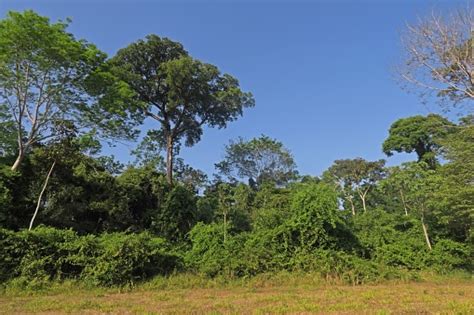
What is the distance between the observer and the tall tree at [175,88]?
22625 mm

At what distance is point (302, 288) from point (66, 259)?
23.9 ft

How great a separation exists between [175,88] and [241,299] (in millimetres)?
17444

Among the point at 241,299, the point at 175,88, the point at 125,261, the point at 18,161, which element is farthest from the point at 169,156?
the point at 241,299

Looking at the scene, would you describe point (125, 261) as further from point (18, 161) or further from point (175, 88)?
point (175, 88)

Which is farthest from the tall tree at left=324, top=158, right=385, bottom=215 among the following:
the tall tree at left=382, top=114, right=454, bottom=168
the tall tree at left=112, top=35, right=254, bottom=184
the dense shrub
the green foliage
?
the dense shrub

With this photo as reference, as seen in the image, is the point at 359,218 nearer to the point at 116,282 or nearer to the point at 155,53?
the point at 116,282

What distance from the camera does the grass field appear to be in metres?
6.49

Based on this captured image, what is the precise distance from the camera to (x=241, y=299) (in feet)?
25.8

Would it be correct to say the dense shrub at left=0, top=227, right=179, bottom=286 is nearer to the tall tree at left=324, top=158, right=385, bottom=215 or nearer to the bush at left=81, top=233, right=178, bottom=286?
the bush at left=81, top=233, right=178, bottom=286

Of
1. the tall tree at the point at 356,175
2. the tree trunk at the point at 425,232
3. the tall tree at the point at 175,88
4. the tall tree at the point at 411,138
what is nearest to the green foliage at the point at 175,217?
the tall tree at the point at 175,88

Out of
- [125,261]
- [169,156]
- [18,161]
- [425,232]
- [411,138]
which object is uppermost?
[411,138]

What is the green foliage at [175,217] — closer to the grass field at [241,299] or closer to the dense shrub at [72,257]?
the dense shrub at [72,257]

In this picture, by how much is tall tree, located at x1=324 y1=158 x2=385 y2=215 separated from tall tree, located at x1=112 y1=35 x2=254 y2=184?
34.8 ft

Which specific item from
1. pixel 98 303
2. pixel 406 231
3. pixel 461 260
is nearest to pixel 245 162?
pixel 406 231
